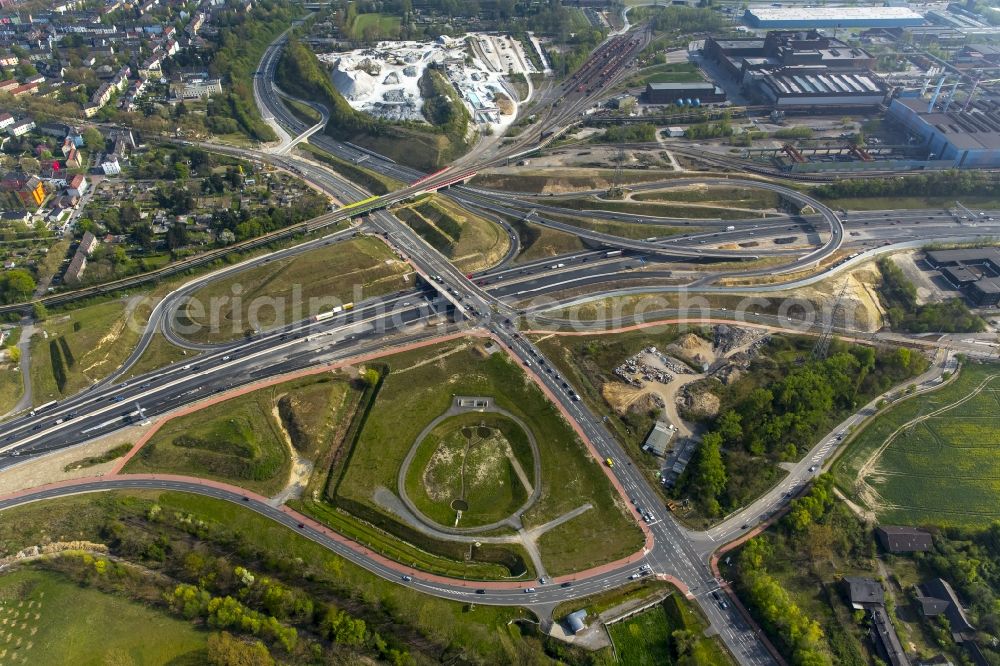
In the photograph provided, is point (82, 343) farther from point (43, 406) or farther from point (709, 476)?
point (709, 476)

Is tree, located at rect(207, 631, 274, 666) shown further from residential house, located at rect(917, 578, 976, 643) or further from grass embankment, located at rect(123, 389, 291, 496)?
residential house, located at rect(917, 578, 976, 643)

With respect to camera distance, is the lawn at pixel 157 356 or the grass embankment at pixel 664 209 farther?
the grass embankment at pixel 664 209

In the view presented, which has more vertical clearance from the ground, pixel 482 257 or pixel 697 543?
pixel 482 257

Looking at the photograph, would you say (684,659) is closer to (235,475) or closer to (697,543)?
(697,543)

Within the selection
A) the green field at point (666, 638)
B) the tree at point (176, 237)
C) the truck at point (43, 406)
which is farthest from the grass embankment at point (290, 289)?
the green field at point (666, 638)

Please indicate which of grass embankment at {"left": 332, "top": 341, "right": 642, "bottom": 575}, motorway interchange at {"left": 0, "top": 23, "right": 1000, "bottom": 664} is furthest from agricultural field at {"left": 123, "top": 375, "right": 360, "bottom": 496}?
grass embankment at {"left": 332, "top": 341, "right": 642, "bottom": 575}

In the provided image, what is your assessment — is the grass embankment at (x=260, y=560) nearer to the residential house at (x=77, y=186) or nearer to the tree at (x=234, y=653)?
the tree at (x=234, y=653)

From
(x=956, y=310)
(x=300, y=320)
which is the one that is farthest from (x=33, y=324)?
(x=956, y=310)
